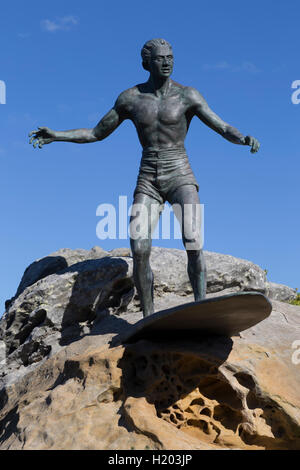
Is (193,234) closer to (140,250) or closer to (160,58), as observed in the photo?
(140,250)

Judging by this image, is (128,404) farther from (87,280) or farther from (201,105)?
(201,105)

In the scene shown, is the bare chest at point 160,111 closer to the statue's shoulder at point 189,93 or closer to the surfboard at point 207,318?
the statue's shoulder at point 189,93

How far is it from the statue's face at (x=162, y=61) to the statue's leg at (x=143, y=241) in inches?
56.8

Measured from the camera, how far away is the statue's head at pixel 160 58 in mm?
7191

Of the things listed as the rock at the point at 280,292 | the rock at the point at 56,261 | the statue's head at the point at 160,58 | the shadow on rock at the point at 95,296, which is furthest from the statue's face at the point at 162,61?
the rock at the point at 280,292

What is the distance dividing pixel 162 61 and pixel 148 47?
317 millimetres

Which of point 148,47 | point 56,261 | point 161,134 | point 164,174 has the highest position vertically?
point 148,47

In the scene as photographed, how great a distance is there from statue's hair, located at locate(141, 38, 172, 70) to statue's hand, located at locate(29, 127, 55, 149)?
Result: 1411mm

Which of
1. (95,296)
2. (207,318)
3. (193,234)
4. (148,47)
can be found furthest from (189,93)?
(95,296)

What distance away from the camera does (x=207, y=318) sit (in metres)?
6.02

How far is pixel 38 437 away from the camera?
578 centimetres

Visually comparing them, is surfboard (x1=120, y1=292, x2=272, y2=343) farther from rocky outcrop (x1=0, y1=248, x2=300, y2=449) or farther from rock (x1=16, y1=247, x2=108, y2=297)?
rock (x1=16, y1=247, x2=108, y2=297)
